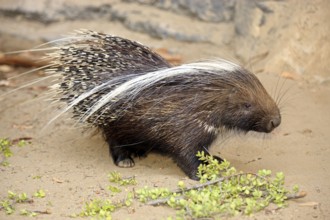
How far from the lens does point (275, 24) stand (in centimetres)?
526

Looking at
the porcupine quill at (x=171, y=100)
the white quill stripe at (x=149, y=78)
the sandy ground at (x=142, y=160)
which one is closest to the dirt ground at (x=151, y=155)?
the sandy ground at (x=142, y=160)

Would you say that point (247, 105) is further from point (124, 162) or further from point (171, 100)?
point (124, 162)

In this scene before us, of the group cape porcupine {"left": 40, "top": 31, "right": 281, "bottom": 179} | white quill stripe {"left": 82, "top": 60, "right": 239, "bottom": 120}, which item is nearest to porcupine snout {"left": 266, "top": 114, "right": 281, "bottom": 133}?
cape porcupine {"left": 40, "top": 31, "right": 281, "bottom": 179}

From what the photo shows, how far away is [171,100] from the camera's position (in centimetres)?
392

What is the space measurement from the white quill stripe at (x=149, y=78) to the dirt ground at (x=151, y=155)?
1.62ft

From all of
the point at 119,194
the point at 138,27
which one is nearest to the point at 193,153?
the point at 119,194

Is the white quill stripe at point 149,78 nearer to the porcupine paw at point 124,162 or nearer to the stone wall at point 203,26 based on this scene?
the porcupine paw at point 124,162

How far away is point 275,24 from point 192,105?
1.72 metres

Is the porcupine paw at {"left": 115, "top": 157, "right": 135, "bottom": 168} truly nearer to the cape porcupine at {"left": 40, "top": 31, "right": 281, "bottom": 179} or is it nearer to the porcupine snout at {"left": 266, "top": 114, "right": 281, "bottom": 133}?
the cape porcupine at {"left": 40, "top": 31, "right": 281, "bottom": 179}

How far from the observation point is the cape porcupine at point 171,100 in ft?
12.7

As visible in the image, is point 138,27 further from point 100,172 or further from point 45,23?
point 100,172

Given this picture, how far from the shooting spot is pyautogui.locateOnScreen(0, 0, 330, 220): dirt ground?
3.40 metres

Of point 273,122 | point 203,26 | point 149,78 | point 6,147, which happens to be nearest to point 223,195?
point 273,122

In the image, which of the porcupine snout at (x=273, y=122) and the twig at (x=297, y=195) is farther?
the porcupine snout at (x=273, y=122)
